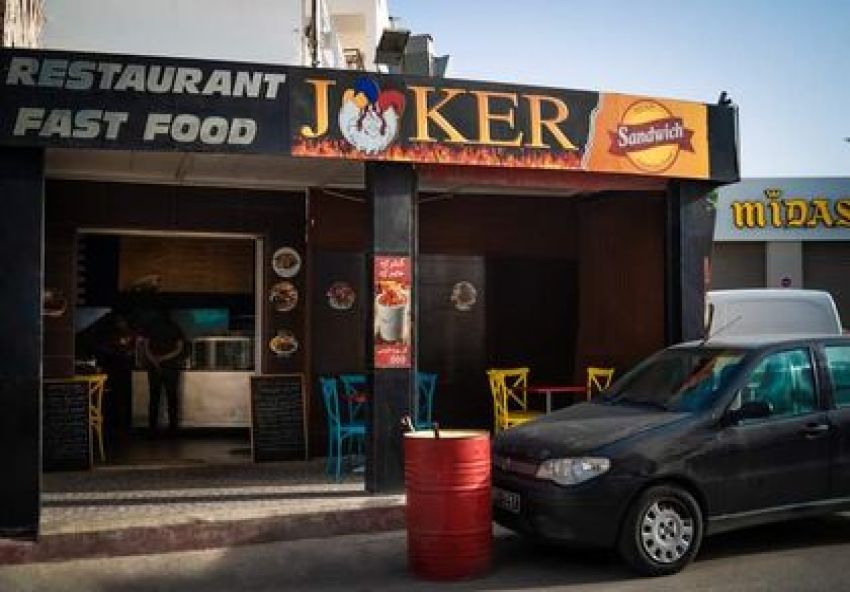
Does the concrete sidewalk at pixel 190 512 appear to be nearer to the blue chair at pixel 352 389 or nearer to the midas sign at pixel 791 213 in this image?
the blue chair at pixel 352 389

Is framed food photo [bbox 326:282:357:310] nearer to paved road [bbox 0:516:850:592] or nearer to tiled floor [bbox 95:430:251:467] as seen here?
tiled floor [bbox 95:430:251:467]

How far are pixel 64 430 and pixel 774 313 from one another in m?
8.31

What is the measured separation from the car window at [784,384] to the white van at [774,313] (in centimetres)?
368

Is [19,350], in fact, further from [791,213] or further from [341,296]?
[791,213]

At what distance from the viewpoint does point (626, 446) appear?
632 cm

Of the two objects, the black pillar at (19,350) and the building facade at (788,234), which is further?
the building facade at (788,234)

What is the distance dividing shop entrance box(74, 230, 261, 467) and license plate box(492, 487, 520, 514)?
18.8 ft

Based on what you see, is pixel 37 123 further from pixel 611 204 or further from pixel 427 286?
pixel 611 204

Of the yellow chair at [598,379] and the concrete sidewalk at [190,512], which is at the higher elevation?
the yellow chair at [598,379]

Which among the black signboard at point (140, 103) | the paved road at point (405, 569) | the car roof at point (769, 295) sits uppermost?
the black signboard at point (140, 103)

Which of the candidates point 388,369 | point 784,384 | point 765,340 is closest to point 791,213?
point 765,340

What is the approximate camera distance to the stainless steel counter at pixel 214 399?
12.2 meters

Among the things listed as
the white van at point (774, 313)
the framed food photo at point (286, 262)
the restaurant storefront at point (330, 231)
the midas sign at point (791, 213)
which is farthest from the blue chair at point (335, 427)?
the midas sign at point (791, 213)

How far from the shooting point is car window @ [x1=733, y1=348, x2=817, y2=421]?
22.4ft
